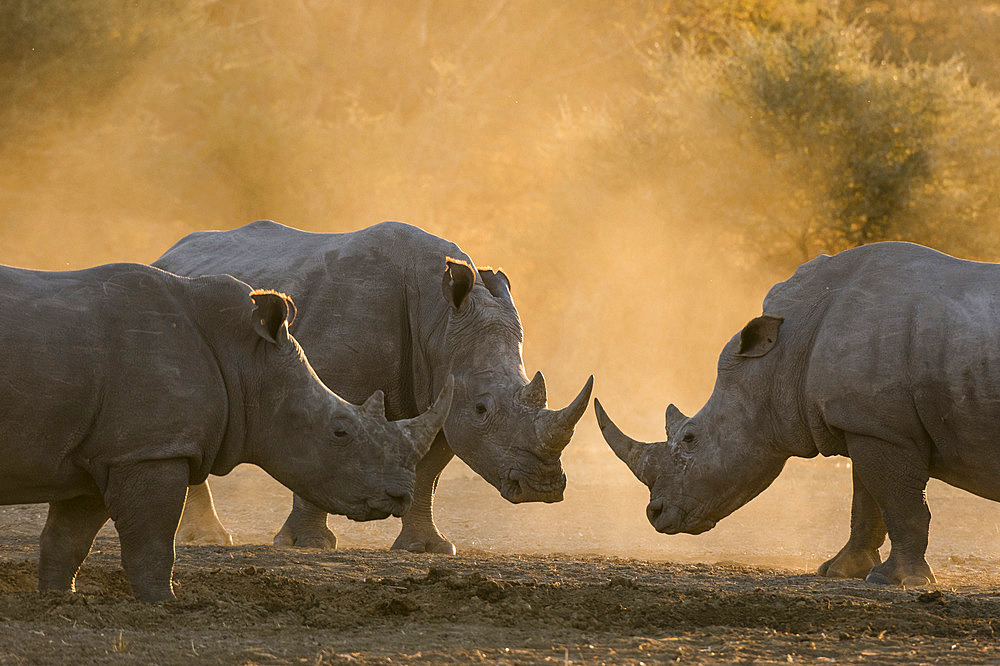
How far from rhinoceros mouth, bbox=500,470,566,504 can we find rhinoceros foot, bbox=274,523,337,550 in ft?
5.46

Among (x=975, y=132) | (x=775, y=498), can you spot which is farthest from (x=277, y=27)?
(x=775, y=498)

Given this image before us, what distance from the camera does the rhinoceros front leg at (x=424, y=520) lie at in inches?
383

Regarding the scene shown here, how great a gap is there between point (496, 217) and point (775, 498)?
68.5ft

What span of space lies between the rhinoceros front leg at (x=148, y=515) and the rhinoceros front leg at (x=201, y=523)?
4317 millimetres

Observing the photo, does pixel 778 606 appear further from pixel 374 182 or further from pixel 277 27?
pixel 277 27

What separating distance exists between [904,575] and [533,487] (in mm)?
2124

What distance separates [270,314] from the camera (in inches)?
265

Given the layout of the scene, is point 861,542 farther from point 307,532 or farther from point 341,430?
point 341,430

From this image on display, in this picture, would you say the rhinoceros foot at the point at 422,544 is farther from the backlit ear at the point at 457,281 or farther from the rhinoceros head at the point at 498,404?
the backlit ear at the point at 457,281

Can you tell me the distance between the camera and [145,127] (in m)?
32.3

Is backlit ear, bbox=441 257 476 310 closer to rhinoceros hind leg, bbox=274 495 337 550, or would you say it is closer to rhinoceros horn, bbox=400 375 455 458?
rhinoceros hind leg, bbox=274 495 337 550

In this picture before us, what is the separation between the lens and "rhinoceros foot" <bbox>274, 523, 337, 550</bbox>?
31.6 ft

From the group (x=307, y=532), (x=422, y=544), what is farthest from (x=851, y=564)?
(x=307, y=532)

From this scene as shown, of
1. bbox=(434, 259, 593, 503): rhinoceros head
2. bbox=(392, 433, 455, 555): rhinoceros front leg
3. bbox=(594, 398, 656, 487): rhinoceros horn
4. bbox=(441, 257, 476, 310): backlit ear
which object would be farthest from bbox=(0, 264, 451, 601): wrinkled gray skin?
bbox=(392, 433, 455, 555): rhinoceros front leg
